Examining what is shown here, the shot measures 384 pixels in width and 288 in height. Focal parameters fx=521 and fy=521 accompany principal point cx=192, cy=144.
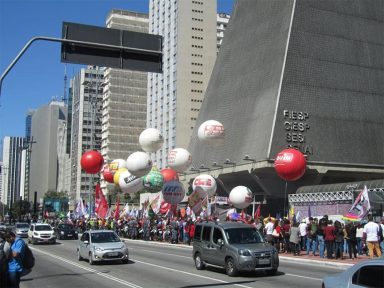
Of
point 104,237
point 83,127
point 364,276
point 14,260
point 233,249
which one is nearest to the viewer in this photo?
point 364,276

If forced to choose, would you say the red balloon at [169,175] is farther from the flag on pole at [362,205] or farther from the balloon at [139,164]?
the flag on pole at [362,205]

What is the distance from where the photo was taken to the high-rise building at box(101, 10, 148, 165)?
148 meters

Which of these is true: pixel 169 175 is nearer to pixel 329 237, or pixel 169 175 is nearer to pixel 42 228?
pixel 42 228

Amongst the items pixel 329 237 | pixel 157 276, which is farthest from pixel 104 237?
pixel 329 237

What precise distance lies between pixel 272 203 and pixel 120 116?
93.0 metres

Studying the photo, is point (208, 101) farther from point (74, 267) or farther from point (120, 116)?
point (120, 116)

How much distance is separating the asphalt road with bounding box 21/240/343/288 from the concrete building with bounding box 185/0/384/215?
124 feet

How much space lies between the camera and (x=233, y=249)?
637 inches

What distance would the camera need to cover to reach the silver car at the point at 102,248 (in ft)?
66.1

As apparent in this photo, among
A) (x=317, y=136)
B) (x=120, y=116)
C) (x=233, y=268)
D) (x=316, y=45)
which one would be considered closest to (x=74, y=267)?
(x=233, y=268)

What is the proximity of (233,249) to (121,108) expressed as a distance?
13608 centimetres

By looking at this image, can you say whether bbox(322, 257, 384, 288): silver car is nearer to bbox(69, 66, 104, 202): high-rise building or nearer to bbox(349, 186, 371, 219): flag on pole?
bbox(349, 186, 371, 219): flag on pole

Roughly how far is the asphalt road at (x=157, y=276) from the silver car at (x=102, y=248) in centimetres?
31

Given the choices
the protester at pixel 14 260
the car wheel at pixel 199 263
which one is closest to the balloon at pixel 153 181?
the car wheel at pixel 199 263
